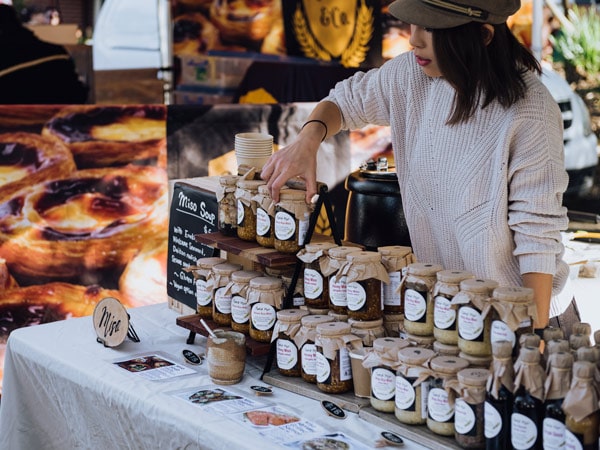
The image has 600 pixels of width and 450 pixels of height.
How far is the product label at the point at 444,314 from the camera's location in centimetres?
188

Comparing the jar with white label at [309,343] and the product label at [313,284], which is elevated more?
the product label at [313,284]

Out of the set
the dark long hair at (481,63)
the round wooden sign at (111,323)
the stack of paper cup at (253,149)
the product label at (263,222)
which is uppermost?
the dark long hair at (481,63)

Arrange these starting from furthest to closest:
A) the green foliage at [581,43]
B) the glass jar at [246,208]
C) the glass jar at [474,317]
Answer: the green foliage at [581,43] → the glass jar at [246,208] → the glass jar at [474,317]

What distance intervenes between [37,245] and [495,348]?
2978 mm

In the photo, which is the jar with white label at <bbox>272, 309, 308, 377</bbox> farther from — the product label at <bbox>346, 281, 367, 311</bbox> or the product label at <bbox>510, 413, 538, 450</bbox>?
the product label at <bbox>510, 413, 538, 450</bbox>

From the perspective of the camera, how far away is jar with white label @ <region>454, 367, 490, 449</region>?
5.58 feet

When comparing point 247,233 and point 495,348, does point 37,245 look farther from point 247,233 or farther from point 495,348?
point 495,348

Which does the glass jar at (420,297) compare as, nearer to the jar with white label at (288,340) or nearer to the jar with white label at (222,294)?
the jar with white label at (288,340)

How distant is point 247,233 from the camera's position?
2447mm

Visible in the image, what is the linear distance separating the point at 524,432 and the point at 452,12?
1075mm

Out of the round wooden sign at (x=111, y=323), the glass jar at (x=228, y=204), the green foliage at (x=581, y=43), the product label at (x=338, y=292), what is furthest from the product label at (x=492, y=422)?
the green foliage at (x=581, y=43)

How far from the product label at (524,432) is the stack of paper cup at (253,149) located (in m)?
1.44

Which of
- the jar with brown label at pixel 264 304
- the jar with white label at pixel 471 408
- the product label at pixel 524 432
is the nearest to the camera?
the product label at pixel 524 432

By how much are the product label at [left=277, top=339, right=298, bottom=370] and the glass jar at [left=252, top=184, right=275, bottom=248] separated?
31 centimetres
